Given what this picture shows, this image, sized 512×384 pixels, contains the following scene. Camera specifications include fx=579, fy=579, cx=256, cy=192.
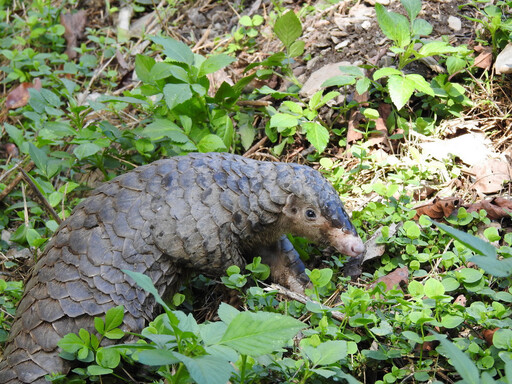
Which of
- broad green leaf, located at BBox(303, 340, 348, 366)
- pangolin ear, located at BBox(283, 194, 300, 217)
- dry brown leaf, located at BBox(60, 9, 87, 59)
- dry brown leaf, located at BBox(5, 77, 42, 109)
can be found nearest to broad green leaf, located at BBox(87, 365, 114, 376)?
broad green leaf, located at BBox(303, 340, 348, 366)

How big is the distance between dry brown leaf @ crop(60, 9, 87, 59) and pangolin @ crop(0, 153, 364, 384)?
116 inches

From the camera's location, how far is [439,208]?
3352 millimetres

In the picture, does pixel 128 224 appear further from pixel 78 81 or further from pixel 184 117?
pixel 78 81

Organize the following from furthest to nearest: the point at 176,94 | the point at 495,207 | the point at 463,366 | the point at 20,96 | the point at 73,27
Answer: the point at 73,27 → the point at 20,96 → the point at 176,94 → the point at 495,207 → the point at 463,366

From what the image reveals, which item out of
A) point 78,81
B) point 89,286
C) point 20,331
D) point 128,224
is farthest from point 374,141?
point 78,81

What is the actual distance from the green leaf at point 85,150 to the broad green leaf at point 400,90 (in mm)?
1886

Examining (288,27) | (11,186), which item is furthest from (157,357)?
(288,27)

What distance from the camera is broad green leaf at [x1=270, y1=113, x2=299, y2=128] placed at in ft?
12.2

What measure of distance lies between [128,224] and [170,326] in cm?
84

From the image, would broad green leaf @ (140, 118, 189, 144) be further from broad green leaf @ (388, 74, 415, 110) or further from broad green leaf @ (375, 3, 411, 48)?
broad green leaf @ (375, 3, 411, 48)

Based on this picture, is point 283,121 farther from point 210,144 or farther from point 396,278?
point 396,278

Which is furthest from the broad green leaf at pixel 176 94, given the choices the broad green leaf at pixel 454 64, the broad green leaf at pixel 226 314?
the broad green leaf at pixel 454 64

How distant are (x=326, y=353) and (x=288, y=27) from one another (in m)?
2.60

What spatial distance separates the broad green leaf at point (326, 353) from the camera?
2.24m
